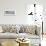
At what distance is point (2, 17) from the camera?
6012 mm

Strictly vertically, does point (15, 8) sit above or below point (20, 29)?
above

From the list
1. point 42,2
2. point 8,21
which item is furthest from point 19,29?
point 42,2

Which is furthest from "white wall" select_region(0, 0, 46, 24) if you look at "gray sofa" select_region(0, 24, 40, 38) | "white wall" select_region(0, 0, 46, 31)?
"gray sofa" select_region(0, 24, 40, 38)

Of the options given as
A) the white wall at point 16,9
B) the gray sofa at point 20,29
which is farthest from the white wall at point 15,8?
the gray sofa at point 20,29

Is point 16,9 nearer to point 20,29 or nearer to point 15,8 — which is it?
point 15,8

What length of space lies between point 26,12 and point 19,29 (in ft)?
2.92

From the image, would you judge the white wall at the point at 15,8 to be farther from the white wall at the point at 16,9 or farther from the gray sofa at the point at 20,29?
the gray sofa at the point at 20,29

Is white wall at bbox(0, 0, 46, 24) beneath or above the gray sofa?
above

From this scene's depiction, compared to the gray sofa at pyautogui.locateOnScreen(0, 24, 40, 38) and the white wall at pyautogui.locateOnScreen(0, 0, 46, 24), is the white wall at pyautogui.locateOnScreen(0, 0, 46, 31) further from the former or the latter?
the gray sofa at pyautogui.locateOnScreen(0, 24, 40, 38)

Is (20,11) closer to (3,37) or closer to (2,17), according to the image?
(2,17)

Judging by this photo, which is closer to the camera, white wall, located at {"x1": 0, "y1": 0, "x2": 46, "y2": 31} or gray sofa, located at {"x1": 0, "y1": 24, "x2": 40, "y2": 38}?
gray sofa, located at {"x1": 0, "y1": 24, "x2": 40, "y2": 38}

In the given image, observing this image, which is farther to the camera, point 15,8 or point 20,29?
point 15,8

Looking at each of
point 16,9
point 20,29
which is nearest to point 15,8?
point 16,9

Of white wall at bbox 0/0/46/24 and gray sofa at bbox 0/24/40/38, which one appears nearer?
gray sofa at bbox 0/24/40/38
